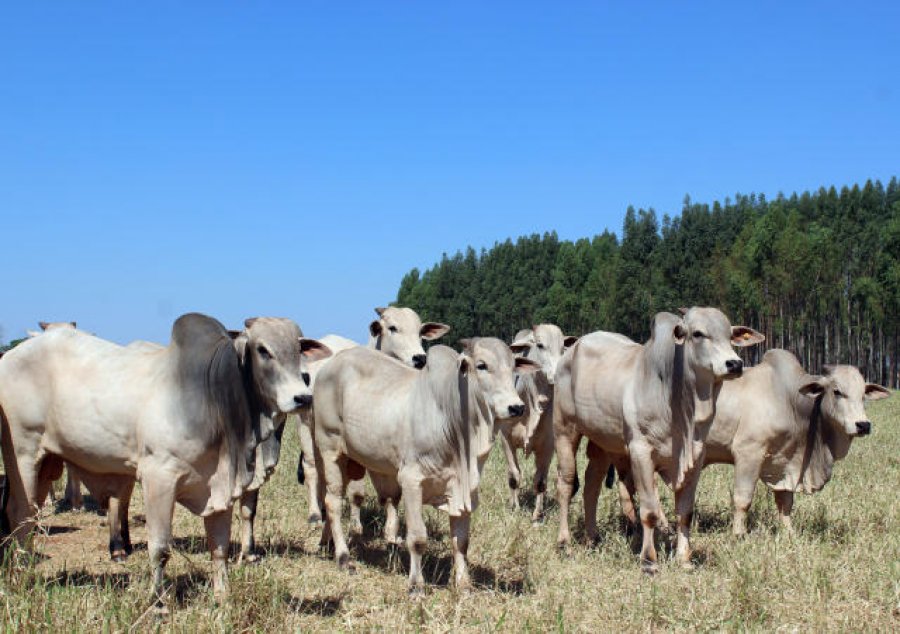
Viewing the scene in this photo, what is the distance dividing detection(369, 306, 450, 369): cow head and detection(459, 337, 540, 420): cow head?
8.35 feet

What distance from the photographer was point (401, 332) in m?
9.26

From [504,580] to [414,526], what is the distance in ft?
3.03

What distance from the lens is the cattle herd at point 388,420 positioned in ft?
18.4

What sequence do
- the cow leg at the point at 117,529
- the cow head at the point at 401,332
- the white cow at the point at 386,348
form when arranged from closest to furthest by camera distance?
the cow leg at the point at 117,529 → the white cow at the point at 386,348 → the cow head at the point at 401,332

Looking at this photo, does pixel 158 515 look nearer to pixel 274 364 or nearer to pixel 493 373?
pixel 274 364

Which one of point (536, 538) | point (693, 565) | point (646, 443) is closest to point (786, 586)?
point (693, 565)

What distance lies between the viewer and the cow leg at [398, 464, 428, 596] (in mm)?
6355

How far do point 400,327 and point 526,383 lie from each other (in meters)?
2.23

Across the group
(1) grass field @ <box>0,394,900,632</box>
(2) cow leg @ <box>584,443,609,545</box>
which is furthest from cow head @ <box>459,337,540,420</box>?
(2) cow leg @ <box>584,443,609,545</box>

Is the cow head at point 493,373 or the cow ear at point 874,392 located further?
the cow ear at point 874,392

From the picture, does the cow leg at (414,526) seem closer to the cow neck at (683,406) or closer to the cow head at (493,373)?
the cow head at (493,373)

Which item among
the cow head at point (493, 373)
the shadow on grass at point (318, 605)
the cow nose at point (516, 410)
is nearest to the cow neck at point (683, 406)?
the cow head at point (493, 373)

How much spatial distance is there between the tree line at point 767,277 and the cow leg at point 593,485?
34.3 meters

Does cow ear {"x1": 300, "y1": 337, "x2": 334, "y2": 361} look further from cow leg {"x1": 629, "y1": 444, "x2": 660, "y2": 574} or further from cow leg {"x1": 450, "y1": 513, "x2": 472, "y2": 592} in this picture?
cow leg {"x1": 629, "y1": 444, "x2": 660, "y2": 574}
